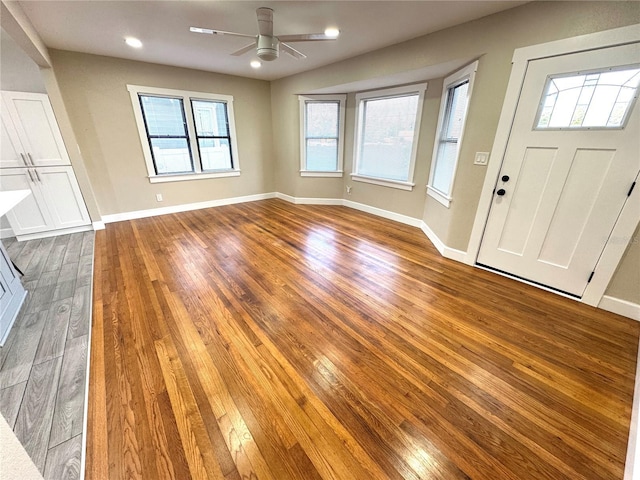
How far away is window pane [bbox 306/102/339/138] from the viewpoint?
16.8 feet

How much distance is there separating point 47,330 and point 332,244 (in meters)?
2.92

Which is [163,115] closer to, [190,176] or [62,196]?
[190,176]

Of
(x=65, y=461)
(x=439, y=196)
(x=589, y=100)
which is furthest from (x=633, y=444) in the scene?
(x=439, y=196)

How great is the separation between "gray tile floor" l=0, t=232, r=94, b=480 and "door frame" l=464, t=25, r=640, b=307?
3.75 metres

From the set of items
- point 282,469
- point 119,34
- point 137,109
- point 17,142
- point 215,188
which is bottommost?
point 282,469

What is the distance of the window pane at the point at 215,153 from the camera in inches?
201

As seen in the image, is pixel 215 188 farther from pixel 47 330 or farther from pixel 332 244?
pixel 47 330

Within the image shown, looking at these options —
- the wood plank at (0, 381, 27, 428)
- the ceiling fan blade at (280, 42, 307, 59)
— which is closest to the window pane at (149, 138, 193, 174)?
the ceiling fan blade at (280, 42, 307, 59)

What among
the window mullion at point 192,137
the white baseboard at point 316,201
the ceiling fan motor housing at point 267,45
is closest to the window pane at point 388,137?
the white baseboard at point 316,201

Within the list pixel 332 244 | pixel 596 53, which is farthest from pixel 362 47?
pixel 332 244

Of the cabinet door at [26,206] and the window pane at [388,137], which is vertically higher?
the window pane at [388,137]

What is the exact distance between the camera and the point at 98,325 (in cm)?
201

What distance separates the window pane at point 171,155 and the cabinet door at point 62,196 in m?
1.26

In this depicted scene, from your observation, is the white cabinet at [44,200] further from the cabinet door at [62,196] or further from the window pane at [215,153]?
the window pane at [215,153]
